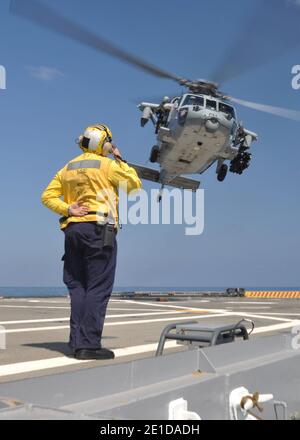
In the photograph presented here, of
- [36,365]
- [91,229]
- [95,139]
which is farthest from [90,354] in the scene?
[95,139]

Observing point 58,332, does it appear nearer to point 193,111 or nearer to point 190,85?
point 193,111

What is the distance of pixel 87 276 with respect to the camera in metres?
4.41

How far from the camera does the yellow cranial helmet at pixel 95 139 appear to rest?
4.66 meters

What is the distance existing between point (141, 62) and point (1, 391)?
21.6m

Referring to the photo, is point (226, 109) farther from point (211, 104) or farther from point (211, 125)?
point (211, 125)

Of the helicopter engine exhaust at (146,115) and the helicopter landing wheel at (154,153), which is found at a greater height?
A: the helicopter engine exhaust at (146,115)

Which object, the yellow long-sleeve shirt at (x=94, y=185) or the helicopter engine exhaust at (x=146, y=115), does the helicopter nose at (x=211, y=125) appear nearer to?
the helicopter engine exhaust at (x=146, y=115)

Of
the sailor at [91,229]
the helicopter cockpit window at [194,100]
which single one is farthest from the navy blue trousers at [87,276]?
the helicopter cockpit window at [194,100]

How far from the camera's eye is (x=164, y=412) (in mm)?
2316

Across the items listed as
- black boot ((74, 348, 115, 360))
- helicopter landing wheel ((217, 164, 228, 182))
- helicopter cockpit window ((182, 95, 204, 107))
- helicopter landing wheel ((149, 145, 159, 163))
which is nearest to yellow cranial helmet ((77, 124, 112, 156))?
black boot ((74, 348, 115, 360))

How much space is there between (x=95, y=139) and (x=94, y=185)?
0.48 metres

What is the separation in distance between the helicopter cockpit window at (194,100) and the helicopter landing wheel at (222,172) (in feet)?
16.1

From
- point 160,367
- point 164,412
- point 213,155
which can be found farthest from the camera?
point 213,155
